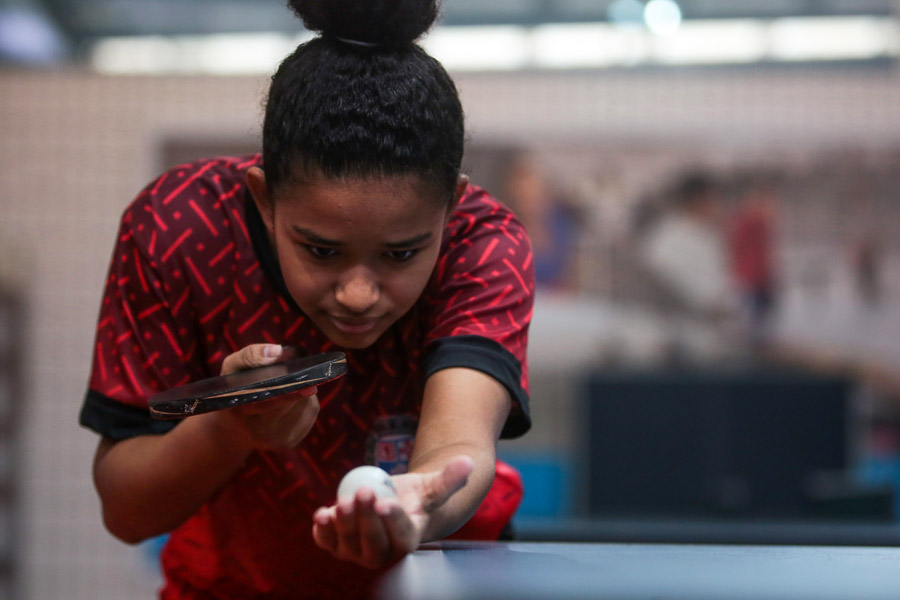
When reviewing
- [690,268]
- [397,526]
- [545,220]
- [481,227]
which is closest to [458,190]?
[481,227]

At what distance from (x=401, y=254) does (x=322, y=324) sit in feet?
0.37

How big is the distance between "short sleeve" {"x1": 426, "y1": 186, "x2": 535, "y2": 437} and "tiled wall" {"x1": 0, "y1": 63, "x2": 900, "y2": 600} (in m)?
2.62


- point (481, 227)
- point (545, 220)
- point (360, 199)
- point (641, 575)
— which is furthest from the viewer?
point (545, 220)

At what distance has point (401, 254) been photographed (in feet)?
2.56

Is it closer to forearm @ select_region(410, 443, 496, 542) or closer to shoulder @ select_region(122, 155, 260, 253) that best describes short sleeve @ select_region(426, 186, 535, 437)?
forearm @ select_region(410, 443, 496, 542)

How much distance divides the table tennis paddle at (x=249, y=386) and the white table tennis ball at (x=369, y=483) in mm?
84

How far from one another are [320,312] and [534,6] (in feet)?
10.0

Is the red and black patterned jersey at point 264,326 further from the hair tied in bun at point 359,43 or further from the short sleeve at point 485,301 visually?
the hair tied in bun at point 359,43

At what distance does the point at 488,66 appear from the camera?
366 centimetres

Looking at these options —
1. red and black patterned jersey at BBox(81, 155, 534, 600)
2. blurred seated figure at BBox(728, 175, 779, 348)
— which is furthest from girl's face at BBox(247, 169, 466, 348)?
blurred seated figure at BBox(728, 175, 779, 348)

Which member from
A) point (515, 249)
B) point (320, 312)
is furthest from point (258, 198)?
point (515, 249)

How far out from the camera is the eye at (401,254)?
0.77m

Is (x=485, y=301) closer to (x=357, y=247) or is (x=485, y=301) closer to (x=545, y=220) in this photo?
(x=357, y=247)

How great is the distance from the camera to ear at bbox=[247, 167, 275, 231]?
84 cm
